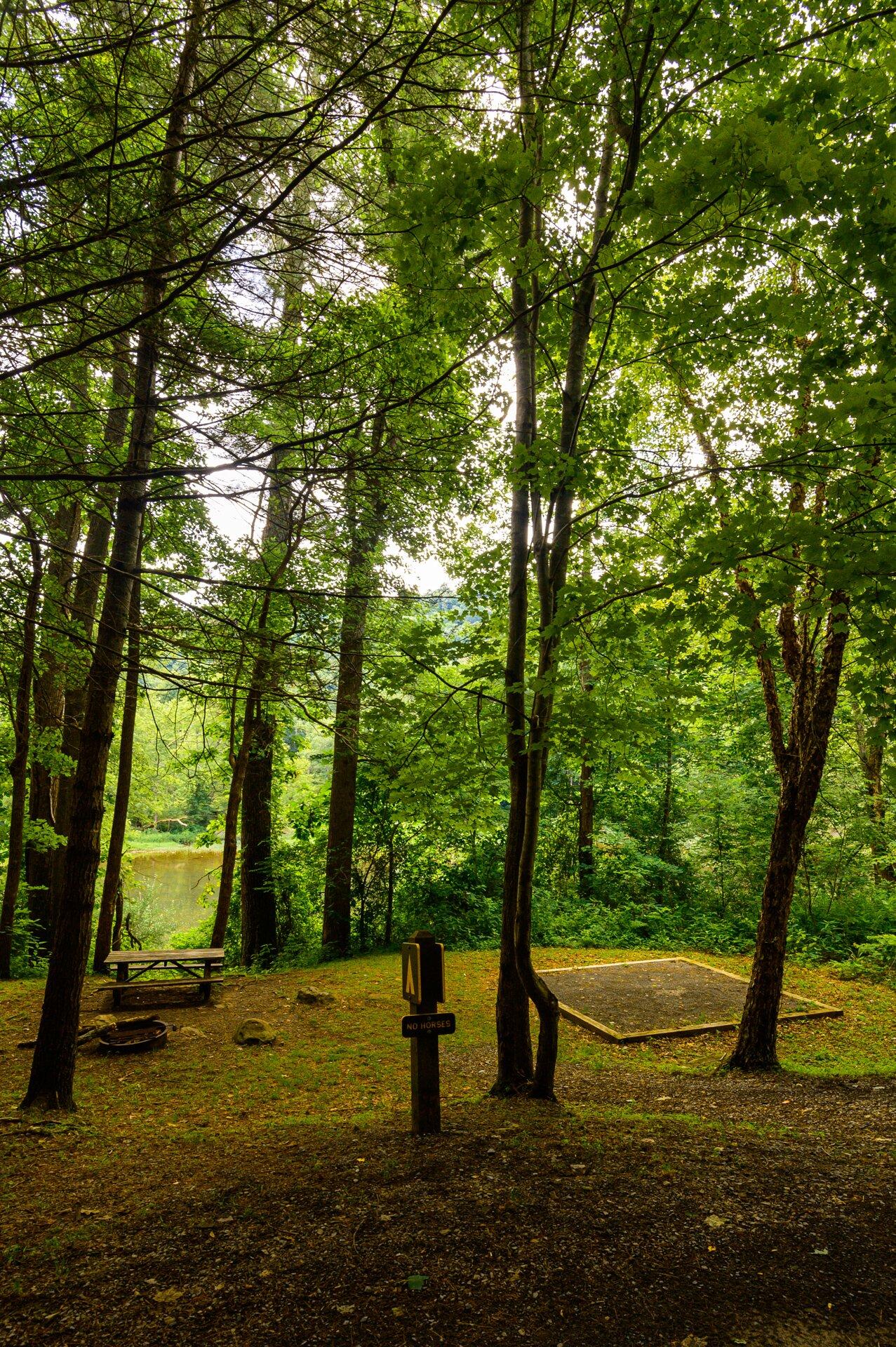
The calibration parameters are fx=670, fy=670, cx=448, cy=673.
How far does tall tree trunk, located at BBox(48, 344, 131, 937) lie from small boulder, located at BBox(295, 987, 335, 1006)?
3.02 metres

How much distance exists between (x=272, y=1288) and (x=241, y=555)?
21.7ft

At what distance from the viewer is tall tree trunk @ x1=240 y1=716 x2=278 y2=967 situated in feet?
37.0

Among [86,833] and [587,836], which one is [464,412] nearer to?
[86,833]

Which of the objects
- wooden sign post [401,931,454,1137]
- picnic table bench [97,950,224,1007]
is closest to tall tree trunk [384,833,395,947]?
picnic table bench [97,950,224,1007]

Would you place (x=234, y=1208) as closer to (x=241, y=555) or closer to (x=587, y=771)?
(x=241, y=555)

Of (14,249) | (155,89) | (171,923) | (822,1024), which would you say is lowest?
(171,923)

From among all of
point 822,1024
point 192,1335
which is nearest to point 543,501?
point 192,1335

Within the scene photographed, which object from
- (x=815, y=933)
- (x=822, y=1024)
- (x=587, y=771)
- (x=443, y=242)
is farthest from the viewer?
(x=587, y=771)

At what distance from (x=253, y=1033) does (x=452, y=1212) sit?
4358 mm

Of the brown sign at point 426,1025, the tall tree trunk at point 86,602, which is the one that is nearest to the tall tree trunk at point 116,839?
the tall tree trunk at point 86,602

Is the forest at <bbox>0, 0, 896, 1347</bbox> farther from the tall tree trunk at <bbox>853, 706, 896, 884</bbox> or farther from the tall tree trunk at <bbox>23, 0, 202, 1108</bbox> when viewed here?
the tall tree trunk at <bbox>853, 706, 896, 884</bbox>

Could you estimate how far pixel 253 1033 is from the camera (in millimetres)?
6641

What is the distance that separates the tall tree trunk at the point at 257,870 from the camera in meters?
11.3

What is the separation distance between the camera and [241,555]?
25.3ft
